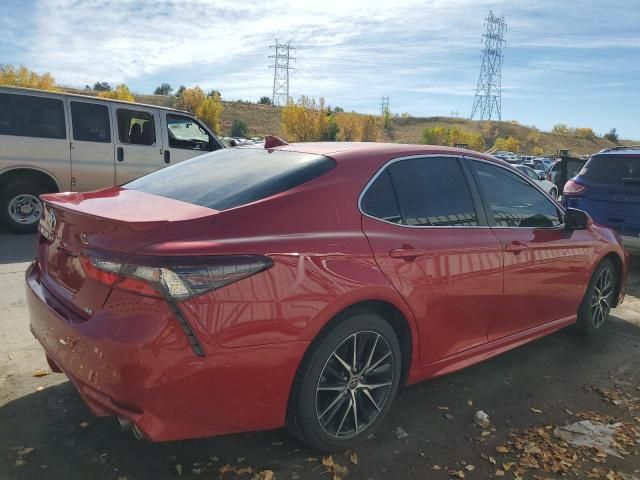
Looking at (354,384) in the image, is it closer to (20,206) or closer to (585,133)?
(20,206)

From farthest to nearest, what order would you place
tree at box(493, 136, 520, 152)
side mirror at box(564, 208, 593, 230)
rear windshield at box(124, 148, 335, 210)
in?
1. tree at box(493, 136, 520, 152)
2. side mirror at box(564, 208, 593, 230)
3. rear windshield at box(124, 148, 335, 210)

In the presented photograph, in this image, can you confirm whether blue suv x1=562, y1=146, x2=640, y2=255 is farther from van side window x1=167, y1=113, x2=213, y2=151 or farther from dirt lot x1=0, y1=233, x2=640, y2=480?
van side window x1=167, y1=113, x2=213, y2=151

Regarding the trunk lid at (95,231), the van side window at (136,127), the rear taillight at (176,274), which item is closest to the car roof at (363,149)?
the trunk lid at (95,231)

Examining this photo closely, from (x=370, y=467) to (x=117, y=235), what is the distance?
5.51 ft

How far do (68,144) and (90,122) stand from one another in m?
0.52

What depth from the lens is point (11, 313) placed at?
4.65m

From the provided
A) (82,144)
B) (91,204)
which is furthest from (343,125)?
(91,204)

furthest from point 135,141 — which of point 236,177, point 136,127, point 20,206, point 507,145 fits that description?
point 507,145

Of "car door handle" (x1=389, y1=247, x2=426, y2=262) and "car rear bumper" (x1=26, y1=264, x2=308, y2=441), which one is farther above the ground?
"car door handle" (x1=389, y1=247, x2=426, y2=262)

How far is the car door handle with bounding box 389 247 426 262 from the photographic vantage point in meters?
2.92

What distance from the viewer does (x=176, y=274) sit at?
2248 millimetres

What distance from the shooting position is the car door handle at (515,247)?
3.63m

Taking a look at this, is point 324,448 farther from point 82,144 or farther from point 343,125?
point 343,125

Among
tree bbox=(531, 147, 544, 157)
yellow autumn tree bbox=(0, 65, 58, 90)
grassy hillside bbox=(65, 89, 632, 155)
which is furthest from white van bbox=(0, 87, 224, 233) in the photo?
tree bbox=(531, 147, 544, 157)
